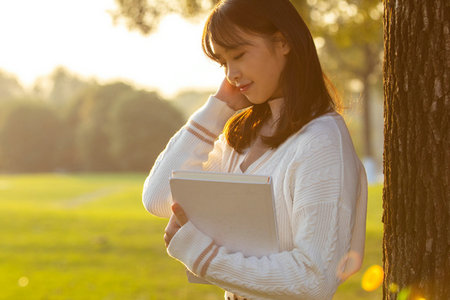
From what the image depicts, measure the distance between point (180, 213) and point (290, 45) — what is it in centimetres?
72

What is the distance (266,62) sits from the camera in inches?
84.8

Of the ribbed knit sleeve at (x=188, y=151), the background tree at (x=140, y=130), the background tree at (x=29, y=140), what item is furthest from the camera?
the background tree at (x=29, y=140)

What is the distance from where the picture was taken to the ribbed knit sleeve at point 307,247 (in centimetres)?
188

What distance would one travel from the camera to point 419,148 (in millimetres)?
2156

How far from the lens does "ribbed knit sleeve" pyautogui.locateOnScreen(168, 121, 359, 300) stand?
1.88 m

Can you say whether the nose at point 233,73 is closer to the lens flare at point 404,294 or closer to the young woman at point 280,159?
the young woman at point 280,159

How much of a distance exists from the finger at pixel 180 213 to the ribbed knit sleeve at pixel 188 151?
15.9 inches

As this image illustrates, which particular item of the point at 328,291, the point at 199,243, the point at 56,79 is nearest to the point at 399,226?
the point at 328,291

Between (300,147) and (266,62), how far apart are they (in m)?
0.36

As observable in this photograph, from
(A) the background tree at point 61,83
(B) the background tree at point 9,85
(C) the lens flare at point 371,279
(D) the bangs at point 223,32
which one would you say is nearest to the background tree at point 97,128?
(A) the background tree at point 61,83

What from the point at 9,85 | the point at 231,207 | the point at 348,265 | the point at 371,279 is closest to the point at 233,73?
the point at 231,207

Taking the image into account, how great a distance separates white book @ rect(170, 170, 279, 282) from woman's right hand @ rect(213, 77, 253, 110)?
67cm

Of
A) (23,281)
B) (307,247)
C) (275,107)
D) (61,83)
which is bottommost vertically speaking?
(61,83)

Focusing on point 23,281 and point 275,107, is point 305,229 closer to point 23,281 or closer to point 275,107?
point 275,107
